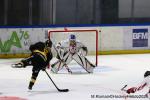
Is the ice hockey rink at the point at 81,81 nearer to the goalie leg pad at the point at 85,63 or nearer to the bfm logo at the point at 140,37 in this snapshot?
the goalie leg pad at the point at 85,63

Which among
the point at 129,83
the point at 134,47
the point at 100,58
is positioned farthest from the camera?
the point at 134,47

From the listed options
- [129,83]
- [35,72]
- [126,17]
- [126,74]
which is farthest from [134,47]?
[35,72]

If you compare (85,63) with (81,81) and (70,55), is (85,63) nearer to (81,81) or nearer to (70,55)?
(70,55)

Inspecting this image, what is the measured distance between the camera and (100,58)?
43.2 feet

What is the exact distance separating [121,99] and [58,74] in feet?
10.5

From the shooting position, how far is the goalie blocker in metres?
10.5

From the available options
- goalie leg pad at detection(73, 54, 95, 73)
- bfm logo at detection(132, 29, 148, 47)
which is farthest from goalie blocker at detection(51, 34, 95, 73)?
bfm logo at detection(132, 29, 148, 47)

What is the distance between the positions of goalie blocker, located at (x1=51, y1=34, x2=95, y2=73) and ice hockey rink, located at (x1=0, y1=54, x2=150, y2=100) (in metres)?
0.17

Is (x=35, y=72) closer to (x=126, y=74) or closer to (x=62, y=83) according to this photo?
(x=62, y=83)

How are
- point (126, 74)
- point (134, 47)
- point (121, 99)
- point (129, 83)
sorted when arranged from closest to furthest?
point (121, 99), point (129, 83), point (126, 74), point (134, 47)

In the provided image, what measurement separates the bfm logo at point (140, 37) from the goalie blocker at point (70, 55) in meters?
3.82

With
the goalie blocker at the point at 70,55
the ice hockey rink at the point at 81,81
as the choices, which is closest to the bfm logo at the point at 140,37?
the ice hockey rink at the point at 81,81

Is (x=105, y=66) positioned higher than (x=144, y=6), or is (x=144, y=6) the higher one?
(x=144, y=6)

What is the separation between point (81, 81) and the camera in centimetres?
945
